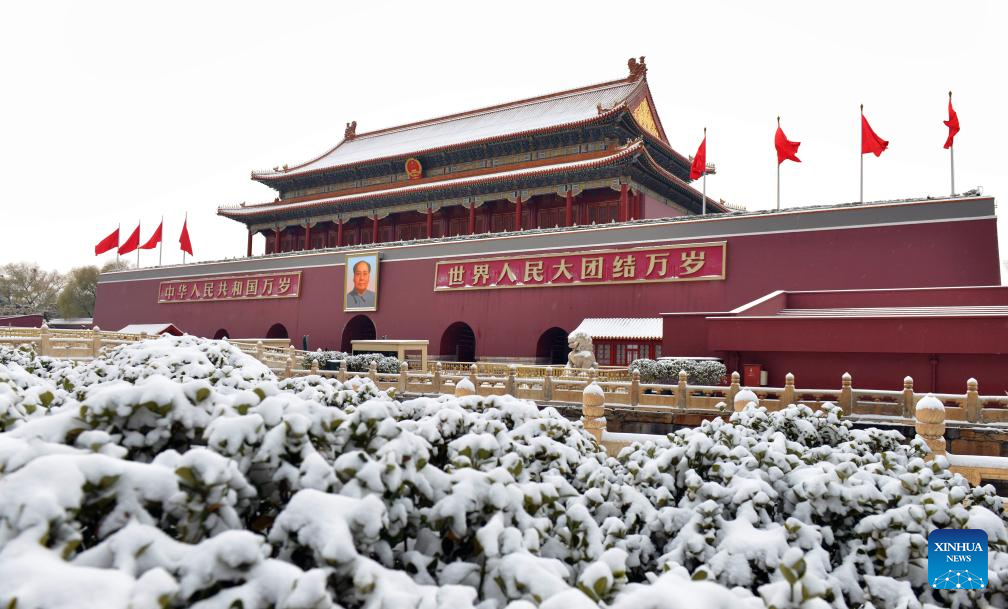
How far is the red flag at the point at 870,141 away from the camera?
63.2 ft

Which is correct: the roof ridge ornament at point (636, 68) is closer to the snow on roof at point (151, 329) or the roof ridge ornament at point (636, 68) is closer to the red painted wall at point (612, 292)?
the red painted wall at point (612, 292)

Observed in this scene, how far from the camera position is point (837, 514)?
338 centimetres

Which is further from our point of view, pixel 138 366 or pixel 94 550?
pixel 138 366

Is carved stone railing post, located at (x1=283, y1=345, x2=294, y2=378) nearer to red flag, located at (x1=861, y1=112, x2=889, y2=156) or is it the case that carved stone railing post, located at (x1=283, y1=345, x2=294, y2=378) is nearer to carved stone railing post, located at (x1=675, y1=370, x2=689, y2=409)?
carved stone railing post, located at (x1=675, y1=370, x2=689, y2=409)

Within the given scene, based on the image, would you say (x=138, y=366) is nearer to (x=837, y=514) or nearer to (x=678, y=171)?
(x=837, y=514)

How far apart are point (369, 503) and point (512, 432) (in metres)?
1.72

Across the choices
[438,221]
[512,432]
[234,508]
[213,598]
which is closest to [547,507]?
[512,432]

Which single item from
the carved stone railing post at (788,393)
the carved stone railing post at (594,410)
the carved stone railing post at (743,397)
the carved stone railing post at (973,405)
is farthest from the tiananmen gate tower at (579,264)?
the carved stone railing post at (594,410)

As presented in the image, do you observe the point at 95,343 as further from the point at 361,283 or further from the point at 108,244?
the point at 108,244

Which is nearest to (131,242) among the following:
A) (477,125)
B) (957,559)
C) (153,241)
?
(153,241)

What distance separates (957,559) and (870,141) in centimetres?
1977

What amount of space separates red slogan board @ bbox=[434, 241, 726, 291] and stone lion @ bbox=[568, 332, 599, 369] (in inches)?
212

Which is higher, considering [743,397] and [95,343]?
[95,343]

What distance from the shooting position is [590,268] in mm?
22047
